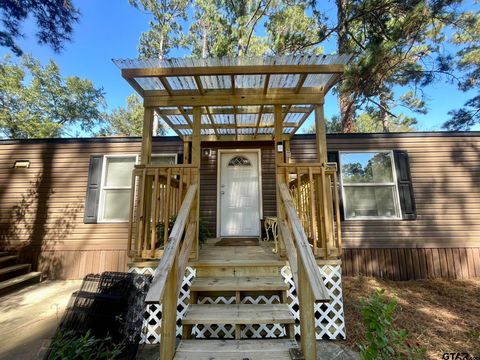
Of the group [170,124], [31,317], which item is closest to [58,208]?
→ [31,317]

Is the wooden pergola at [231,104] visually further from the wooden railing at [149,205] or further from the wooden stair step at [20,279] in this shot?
the wooden stair step at [20,279]

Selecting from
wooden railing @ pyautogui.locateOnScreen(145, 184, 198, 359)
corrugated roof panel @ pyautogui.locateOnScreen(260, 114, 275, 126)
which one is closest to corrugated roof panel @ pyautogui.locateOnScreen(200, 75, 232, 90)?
corrugated roof panel @ pyautogui.locateOnScreen(260, 114, 275, 126)

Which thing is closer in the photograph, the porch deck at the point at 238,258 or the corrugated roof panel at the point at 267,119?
the porch deck at the point at 238,258

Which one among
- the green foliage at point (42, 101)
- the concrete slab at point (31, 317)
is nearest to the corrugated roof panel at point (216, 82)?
the concrete slab at point (31, 317)

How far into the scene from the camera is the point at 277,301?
8.48 ft

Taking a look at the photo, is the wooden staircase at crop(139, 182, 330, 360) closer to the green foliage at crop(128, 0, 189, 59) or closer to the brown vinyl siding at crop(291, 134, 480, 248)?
the brown vinyl siding at crop(291, 134, 480, 248)

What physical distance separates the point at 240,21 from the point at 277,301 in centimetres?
843

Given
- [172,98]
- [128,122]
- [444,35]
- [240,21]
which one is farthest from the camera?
[128,122]

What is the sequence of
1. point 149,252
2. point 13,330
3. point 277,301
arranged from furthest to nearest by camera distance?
point 13,330, point 149,252, point 277,301

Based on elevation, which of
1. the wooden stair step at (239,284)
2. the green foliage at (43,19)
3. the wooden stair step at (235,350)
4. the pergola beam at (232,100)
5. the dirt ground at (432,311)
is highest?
the green foliage at (43,19)

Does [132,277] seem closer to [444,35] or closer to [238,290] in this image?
[238,290]

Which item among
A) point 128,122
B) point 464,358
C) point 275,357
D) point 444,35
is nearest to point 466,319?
point 464,358

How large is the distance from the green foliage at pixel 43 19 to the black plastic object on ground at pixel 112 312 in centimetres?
554

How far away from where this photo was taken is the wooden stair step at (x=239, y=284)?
2.40 m
